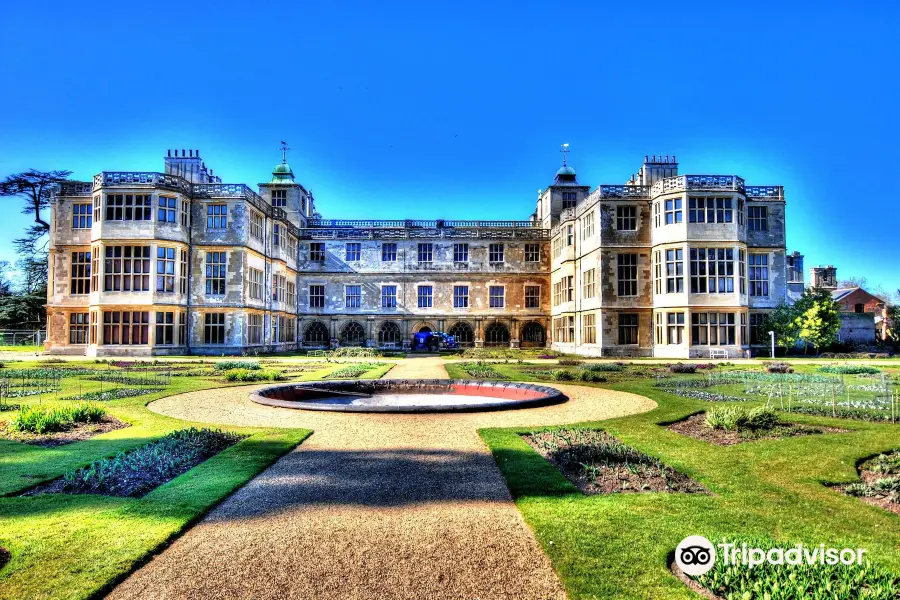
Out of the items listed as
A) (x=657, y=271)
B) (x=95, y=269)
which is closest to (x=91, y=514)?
(x=95, y=269)

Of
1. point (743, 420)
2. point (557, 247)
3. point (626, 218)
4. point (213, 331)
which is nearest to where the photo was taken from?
point (743, 420)

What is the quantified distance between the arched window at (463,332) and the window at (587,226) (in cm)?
1365

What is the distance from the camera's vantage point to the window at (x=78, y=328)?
119ft

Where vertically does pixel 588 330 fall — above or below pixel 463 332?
above

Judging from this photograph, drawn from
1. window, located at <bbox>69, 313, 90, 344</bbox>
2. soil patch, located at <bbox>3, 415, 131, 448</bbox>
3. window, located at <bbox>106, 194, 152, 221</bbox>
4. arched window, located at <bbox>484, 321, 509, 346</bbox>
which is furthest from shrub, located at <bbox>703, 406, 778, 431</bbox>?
window, located at <bbox>69, 313, 90, 344</bbox>

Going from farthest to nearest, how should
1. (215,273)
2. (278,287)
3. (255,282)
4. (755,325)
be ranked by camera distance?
(278,287) → (255,282) → (755,325) → (215,273)

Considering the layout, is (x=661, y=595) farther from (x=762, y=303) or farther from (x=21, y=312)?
(x=21, y=312)

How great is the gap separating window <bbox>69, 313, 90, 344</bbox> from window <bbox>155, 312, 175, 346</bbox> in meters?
7.11

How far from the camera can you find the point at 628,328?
35.5 meters

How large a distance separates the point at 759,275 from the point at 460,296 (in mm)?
22841

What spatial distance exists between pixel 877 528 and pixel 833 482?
177 centimetres

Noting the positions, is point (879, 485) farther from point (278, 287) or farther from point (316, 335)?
point (316, 335)

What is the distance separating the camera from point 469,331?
4756 cm

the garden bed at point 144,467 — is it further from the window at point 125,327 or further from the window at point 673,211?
the window at point 673,211
